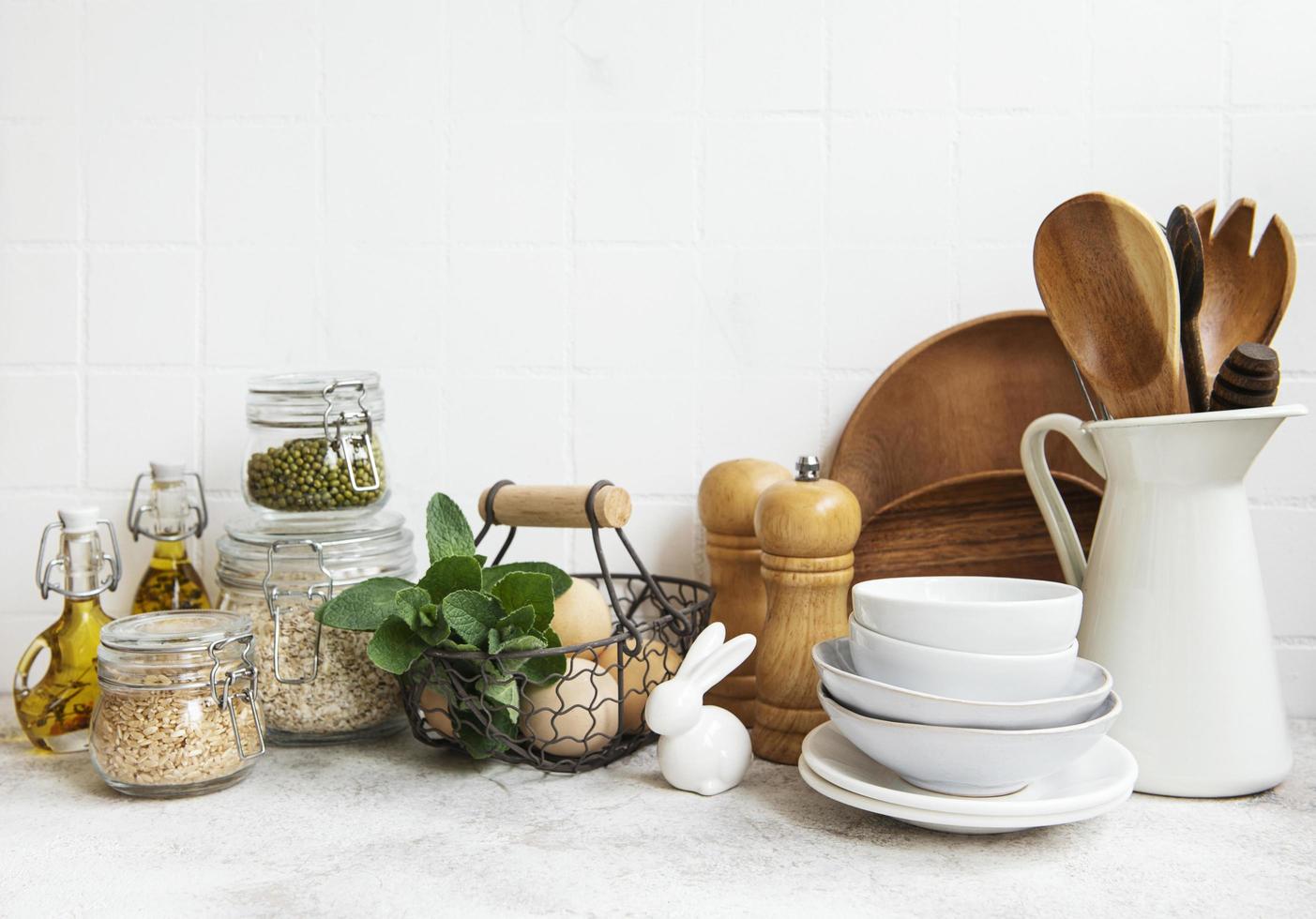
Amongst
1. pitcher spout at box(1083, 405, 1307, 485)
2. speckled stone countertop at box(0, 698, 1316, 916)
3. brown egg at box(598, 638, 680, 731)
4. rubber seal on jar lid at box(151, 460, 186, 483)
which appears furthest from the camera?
rubber seal on jar lid at box(151, 460, 186, 483)

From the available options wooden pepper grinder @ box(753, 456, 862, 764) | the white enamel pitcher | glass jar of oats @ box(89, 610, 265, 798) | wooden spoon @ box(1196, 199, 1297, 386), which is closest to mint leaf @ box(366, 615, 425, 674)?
Result: glass jar of oats @ box(89, 610, 265, 798)

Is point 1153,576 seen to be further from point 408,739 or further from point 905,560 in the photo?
point 408,739

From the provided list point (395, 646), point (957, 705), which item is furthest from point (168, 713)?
point (957, 705)

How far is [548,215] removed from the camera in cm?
104

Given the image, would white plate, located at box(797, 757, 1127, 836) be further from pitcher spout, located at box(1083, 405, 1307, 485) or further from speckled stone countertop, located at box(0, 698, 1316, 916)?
pitcher spout, located at box(1083, 405, 1307, 485)

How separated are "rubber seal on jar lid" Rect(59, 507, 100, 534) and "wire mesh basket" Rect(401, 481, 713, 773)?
0.30m

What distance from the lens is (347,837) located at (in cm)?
71

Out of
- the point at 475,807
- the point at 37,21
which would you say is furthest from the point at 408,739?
the point at 37,21

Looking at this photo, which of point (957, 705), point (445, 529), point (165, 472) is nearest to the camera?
point (957, 705)

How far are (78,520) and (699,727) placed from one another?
1.74 feet

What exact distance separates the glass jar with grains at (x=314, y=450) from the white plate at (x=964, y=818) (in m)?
0.47

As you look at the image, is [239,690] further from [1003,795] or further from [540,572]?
[1003,795]

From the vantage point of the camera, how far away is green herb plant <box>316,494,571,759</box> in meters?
0.77

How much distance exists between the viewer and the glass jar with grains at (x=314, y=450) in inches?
35.2
